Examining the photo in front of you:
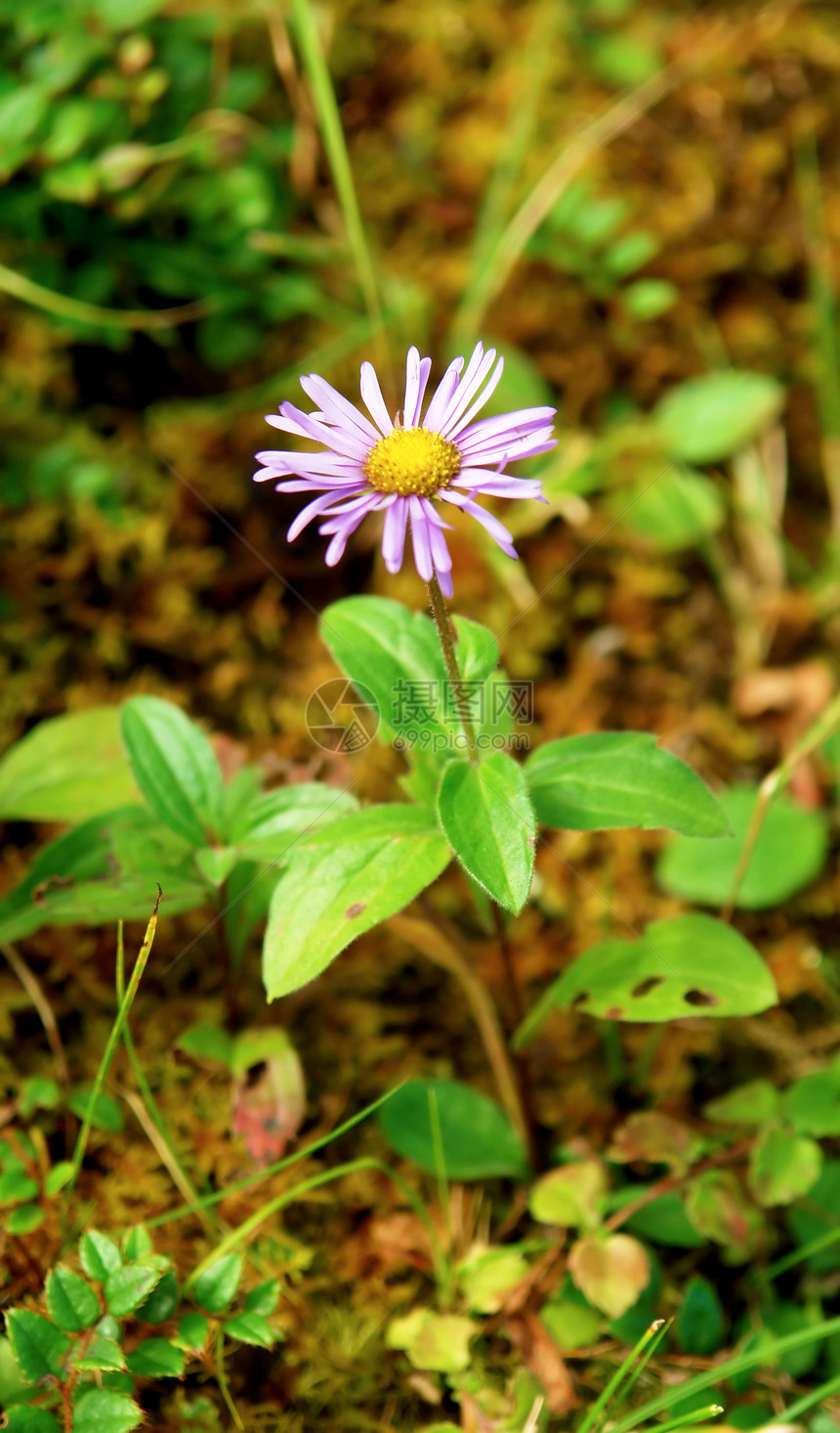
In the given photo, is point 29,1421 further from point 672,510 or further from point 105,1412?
point 672,510

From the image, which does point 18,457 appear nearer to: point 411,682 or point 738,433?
point 411,682

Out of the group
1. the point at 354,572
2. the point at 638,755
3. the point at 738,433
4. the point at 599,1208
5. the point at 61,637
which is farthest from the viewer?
the point at 738,433

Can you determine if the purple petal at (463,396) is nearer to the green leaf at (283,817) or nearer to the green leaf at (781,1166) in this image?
the green leaf at (283,817)

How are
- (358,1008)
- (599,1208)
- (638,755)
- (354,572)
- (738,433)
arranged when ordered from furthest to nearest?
(738,433) < (354,572) < (358,1008) < (599,1208) < (638,755)

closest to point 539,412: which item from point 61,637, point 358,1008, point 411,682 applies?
point 411,682

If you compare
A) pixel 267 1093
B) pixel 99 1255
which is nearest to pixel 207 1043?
pixel 267 1093

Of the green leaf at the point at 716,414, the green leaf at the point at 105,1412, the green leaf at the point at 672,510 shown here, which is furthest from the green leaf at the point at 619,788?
the green leaf at the point at 716,414
